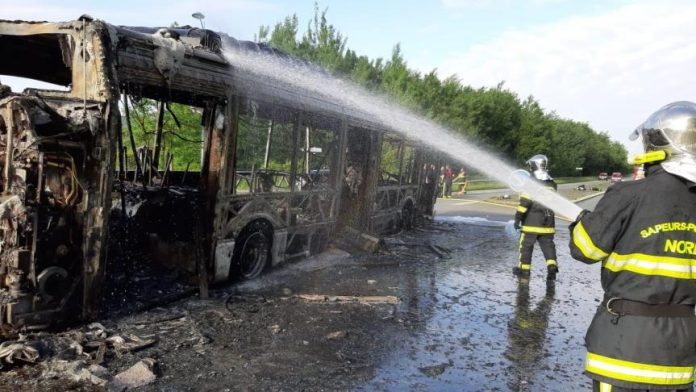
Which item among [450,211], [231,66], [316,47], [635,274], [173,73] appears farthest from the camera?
[316,47]

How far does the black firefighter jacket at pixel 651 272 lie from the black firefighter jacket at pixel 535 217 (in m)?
5.34

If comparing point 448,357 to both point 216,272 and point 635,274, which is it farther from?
point 216,272

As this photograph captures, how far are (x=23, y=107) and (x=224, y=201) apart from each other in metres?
2.37

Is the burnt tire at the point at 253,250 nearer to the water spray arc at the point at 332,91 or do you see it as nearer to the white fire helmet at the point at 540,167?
the water spray arc at the point at 332,91

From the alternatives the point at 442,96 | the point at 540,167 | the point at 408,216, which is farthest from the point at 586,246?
the point at 442,96

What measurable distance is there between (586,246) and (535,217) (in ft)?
18.1

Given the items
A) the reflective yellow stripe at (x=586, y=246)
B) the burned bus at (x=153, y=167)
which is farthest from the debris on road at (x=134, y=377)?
the reflective yellow stripe at (x=586, y=246)

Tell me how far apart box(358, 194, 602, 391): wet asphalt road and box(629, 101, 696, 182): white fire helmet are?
239cm

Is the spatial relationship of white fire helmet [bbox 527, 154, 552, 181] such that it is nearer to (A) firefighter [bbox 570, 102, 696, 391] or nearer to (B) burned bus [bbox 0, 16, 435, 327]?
(B) burned bus [bbox 0, 16, 435, 327]

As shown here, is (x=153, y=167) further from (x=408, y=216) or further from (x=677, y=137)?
(x=677, y=137)

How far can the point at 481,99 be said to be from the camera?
38.3 m

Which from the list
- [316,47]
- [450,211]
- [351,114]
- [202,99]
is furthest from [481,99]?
[202,99]

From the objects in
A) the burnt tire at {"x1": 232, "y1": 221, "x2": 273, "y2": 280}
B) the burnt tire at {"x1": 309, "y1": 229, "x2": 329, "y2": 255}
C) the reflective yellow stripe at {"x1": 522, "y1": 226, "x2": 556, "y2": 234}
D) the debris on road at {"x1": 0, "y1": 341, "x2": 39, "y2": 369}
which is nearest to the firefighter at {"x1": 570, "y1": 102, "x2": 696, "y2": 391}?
the debris on road at {"x1": 0, "y1": 341, "x2": 39, "y2": 369}

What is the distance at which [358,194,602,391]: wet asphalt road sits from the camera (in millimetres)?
4227
